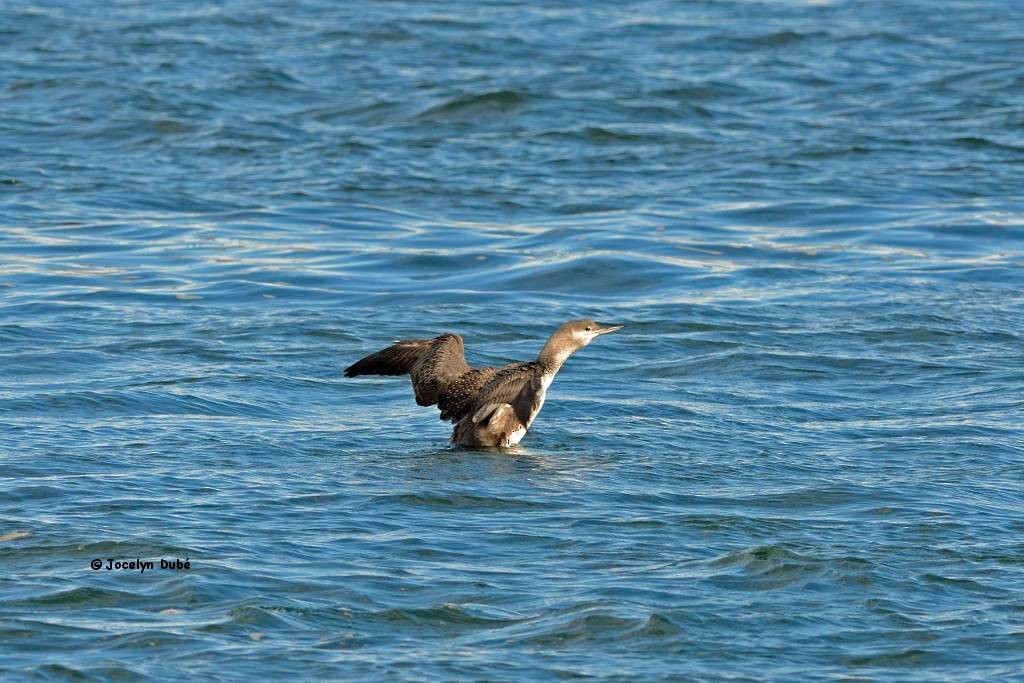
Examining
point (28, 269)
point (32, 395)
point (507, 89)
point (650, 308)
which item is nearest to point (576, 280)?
point (650, 308)

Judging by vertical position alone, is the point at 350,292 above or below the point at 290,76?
below

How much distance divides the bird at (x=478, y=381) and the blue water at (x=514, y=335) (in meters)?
0.23

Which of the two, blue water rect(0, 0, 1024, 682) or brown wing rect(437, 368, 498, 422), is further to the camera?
brown wing rect(437, 368, 498, 422)

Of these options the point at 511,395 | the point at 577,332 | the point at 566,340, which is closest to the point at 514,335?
the point at 577,332

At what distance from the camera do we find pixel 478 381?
9.91m

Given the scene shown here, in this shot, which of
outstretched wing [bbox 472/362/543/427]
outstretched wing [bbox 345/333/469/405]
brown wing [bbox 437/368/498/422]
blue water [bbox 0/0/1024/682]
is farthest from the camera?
outstretched wing [bbox 345/333/469/405]

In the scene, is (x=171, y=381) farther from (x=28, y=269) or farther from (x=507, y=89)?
(x=507, y=89)

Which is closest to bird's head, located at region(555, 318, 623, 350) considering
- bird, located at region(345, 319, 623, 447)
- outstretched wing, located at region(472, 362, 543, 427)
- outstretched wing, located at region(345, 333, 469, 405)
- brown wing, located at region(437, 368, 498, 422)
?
bird, located at region(345, 319, 623, 447)

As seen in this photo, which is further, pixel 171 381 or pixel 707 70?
pixel 707 70

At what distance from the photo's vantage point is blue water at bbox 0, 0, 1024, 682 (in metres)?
6.71

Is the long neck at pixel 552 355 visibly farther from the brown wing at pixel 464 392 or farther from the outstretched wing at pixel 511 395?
the brown wing at pixel 464 392

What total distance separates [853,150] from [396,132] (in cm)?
502

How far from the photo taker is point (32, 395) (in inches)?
410

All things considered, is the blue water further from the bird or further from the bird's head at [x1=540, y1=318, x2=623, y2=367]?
the bird's head at [x1=540, y1=318, x2=623, y2=367]
